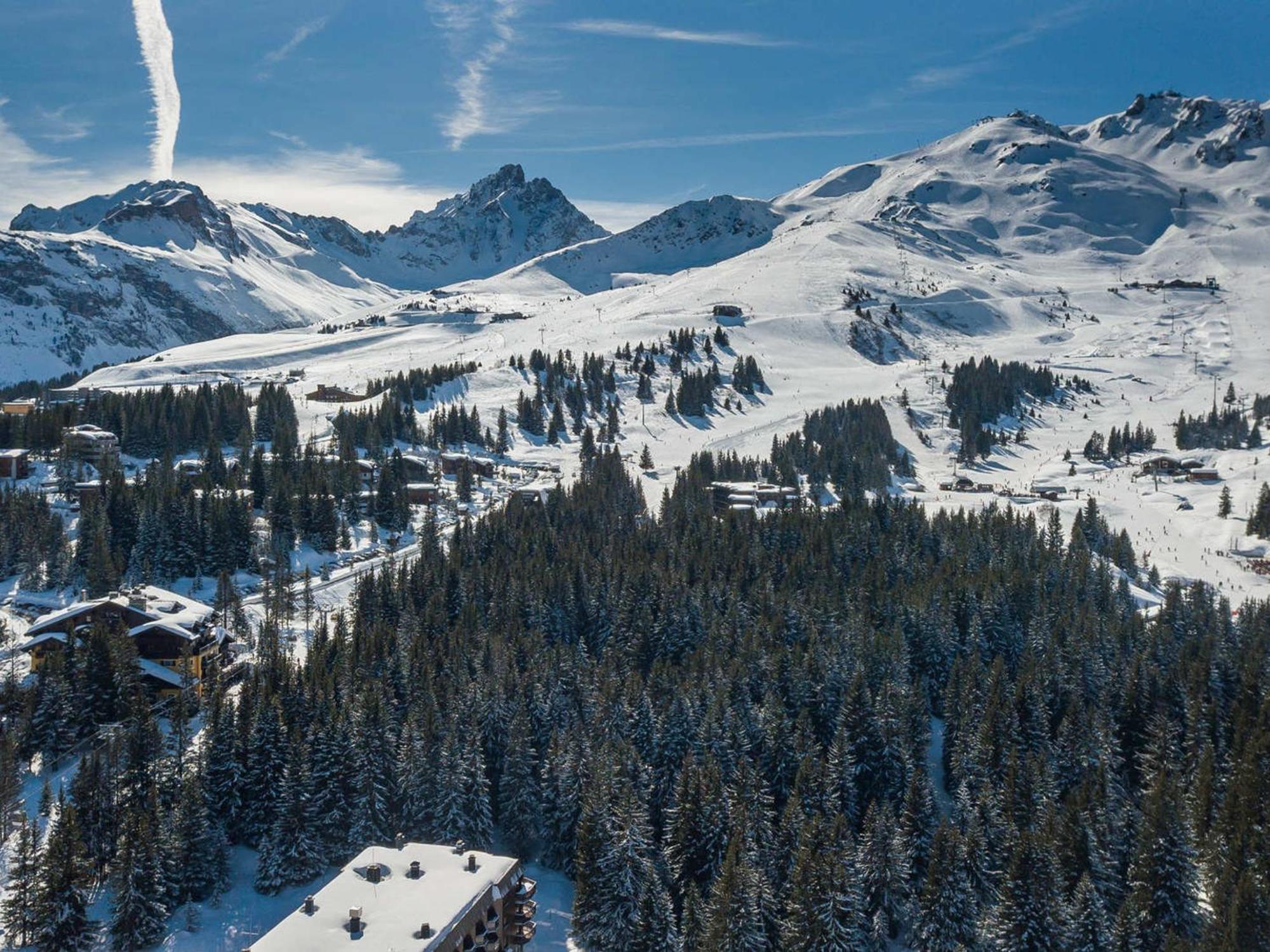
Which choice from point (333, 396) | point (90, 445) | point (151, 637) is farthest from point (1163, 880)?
point (333, 396)

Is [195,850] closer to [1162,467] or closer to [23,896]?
[23,896]

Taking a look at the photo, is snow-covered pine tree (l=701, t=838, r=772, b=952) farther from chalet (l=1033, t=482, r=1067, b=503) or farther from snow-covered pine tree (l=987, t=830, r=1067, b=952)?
chalet (l=1033, t=482, r=1067, b=503)

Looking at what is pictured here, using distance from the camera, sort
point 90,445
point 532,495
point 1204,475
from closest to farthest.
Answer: point 90,445
point 532,495
point 1204,475

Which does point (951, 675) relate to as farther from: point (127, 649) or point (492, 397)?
point (492, 397)

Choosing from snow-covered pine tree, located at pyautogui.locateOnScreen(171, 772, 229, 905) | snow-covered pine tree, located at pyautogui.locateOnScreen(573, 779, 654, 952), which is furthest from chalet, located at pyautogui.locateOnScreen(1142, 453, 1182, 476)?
snow-covered pine tree, located at pyautogui.locateOnScreen(171, 772, 229, 905)

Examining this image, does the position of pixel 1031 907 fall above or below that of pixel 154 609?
below

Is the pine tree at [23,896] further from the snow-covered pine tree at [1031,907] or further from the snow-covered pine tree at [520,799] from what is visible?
the snow-covered pine tree at [1031,907]
